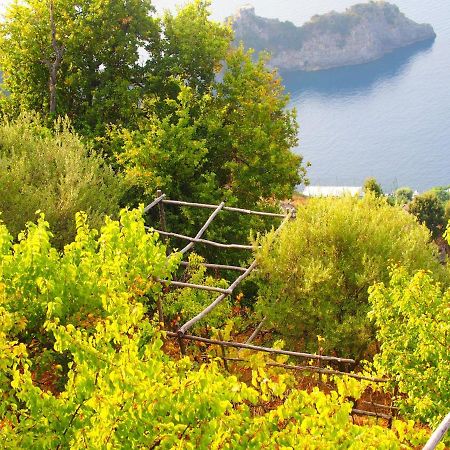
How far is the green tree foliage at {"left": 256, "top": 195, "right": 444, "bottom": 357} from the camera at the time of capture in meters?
13.5

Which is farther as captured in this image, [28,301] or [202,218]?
[202,218]

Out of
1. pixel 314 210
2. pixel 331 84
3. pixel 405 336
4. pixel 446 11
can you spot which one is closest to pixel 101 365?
pixel 405 336

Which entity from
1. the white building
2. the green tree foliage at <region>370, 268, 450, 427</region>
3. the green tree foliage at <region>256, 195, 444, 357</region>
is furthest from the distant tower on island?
the green tree foliage at <region>370, 268, 450, 427</region>

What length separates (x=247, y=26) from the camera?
5689 inches

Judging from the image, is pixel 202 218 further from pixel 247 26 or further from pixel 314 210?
pixel 247 26

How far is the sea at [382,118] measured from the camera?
8800 cm

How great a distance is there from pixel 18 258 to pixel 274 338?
26.0 feet

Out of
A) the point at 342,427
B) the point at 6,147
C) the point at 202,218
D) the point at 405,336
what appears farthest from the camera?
the point at 202,218

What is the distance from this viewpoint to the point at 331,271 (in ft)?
44.7

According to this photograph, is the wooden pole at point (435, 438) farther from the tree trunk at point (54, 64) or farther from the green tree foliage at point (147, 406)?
the tree trunk at point (54, 64)

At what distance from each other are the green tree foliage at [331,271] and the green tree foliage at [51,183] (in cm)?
516

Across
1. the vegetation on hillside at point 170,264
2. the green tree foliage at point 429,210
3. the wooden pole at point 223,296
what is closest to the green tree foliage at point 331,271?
the vegetation on hillside at point 170,264

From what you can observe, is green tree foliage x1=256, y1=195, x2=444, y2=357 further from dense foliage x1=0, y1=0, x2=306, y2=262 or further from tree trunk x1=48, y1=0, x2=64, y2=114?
tree trunk x1=48, y1=0, x2=64, y2=114

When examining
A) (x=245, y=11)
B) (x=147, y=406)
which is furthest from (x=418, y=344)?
(x=245, y=11)
